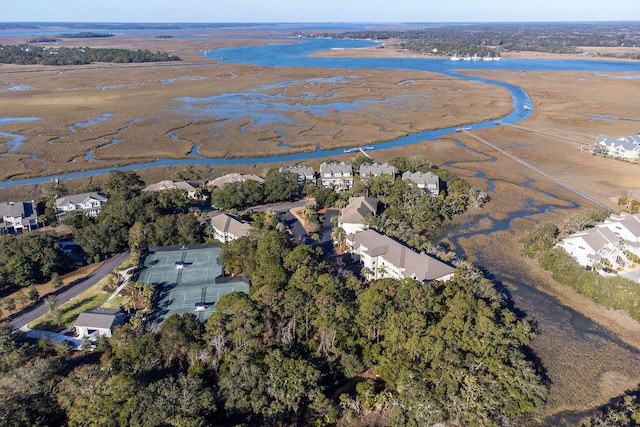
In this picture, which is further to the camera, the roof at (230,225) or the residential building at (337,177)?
the residential building at (337,177)

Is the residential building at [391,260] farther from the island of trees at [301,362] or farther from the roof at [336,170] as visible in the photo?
the roof at [336,170]

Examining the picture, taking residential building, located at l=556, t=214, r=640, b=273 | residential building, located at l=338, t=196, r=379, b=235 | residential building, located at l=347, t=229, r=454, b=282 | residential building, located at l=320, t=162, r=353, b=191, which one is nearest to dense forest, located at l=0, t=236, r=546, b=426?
residential building, located at l=347, t=229, r=454, b=282

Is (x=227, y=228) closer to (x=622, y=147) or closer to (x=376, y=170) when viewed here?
(x=376, y=170)

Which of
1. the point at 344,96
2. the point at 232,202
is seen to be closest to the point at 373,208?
the point at 232,202

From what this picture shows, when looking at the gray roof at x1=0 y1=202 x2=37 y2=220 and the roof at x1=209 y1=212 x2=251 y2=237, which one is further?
the gray roof at x1=0 y1=202 x2=37 y2=220

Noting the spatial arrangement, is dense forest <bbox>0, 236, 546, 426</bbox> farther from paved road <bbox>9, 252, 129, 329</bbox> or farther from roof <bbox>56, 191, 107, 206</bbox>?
roof <bbox>56, 191, 107, 206</bbox>

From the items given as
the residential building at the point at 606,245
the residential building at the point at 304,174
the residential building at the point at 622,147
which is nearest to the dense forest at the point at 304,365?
the residential building at the point at 606,245

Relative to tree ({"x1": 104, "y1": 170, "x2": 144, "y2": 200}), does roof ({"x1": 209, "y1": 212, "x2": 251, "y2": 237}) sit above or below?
below

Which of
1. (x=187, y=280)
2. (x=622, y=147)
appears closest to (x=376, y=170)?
(x=187, y=280)
